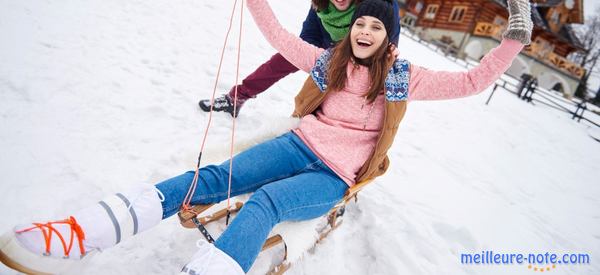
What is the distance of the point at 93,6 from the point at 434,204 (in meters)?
5.36

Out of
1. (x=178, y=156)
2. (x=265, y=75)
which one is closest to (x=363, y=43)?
(x=265, y=75)

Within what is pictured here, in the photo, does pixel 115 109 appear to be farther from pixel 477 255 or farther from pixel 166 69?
pixel 477 255

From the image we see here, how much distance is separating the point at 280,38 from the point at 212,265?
139 cm

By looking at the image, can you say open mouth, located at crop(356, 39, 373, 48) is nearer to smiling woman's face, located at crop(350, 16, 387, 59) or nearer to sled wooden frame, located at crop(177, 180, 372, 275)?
smiling woman's face, located at crop(350, 16, 387, 59)

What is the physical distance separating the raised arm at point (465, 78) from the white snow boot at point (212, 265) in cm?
137

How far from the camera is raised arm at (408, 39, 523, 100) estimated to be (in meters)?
1.66

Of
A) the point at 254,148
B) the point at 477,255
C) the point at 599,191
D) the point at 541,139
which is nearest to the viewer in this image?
the point at 254,148

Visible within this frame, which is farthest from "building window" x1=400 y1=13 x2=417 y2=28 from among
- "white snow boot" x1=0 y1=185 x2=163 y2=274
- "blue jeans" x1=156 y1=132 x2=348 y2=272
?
"white snow boot" x1=0 y1=185 x2=163 y2=274

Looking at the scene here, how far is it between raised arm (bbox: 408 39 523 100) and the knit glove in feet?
0.12

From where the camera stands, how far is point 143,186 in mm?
1405

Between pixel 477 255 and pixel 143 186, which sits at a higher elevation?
pixel 143 186

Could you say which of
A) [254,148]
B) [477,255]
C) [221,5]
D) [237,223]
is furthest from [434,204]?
[221,5]

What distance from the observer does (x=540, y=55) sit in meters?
21.0

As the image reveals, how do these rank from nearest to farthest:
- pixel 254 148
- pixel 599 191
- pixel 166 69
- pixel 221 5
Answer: pixel 254 148 < pixel 166 69 < pixel 599 191 < pixel 221 5
